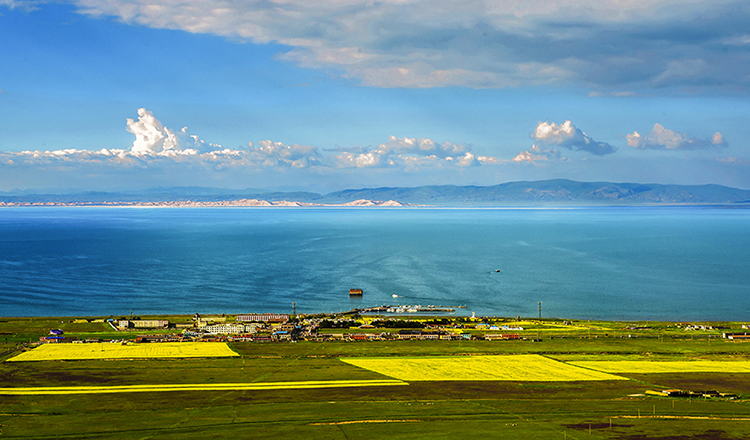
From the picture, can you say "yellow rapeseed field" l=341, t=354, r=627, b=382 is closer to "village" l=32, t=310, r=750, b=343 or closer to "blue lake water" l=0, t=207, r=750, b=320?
"village" l=32, t=310, r=750, b=343

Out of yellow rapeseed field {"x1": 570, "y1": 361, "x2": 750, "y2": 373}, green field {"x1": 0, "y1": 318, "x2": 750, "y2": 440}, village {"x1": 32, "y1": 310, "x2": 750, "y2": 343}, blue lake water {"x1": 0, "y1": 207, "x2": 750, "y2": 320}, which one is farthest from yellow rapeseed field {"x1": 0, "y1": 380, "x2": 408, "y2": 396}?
blue lake water {"x1": 0, "y1": 207, "x2": 750, "y2": 320}

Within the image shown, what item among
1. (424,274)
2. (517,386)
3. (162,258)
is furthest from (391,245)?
(517,386)

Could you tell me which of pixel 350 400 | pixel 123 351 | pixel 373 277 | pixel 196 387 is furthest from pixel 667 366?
pixel 373 277

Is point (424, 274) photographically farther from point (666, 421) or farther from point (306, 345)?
point (666, 421)

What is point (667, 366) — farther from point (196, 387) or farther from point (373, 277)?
point (373, 277)

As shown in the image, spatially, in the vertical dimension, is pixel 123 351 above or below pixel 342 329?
above

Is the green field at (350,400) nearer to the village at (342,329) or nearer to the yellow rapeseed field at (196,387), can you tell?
the yellow rapeseed field at (196,387)
